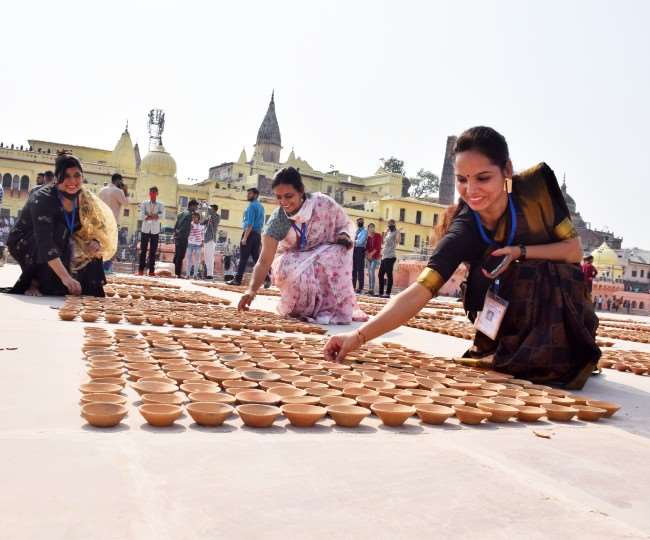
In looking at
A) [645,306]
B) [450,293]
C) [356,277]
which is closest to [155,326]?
[356,277]

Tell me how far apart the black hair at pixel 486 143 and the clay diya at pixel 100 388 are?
1.64 metres

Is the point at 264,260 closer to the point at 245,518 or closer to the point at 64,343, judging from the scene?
the point at 64,343

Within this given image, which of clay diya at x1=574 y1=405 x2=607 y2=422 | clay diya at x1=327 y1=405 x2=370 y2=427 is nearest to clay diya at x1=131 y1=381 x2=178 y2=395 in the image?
clay diya at x1=327 y1=405 x2=370 y2=427

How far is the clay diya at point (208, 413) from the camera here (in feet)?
5.38

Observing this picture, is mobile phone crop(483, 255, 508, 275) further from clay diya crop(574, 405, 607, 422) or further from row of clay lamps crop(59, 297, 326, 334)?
row of clay lamps crop(59, 297, 326, 334)

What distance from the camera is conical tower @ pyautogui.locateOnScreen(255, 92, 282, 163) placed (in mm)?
53156

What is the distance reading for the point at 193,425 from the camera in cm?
166

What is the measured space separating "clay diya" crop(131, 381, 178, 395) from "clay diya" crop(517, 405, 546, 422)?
105 cm

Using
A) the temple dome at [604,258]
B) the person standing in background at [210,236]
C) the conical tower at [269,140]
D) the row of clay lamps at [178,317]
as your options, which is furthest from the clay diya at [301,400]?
the conical tower at [269,140]

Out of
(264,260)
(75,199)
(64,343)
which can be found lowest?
(64,343)

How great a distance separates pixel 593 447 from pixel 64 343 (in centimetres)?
228

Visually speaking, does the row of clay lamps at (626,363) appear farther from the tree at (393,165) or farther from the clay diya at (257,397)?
the tree at (393,165)

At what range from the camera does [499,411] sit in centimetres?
191

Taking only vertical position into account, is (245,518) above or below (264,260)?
below
